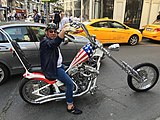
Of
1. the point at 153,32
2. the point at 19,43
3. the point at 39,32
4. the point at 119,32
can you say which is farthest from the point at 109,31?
the point at 19,43

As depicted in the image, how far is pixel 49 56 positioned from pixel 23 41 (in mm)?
1681

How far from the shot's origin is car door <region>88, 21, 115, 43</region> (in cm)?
789

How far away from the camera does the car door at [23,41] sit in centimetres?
395

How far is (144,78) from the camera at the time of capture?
3549mm

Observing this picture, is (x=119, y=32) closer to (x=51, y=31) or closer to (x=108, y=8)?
(x=108, y=8)

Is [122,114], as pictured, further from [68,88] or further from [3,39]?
[3,39]

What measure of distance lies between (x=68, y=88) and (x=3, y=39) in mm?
2021

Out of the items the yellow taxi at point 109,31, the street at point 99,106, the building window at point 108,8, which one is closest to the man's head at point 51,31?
the street at point 99,106

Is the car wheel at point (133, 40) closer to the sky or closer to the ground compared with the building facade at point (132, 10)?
closer to the ground

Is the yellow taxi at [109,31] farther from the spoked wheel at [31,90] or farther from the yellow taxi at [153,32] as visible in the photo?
the spoked wheel at [31,90]

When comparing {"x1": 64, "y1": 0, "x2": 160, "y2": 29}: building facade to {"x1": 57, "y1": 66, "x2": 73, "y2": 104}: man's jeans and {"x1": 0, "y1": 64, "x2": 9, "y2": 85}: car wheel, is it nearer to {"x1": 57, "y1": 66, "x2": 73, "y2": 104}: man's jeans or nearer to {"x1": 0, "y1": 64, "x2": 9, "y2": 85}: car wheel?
{"x1": 0, "y1": 64, "x2": 9, "y2": 85}: car wheel

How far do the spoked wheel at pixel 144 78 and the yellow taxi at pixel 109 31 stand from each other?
4.59m

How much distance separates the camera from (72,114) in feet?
9.64

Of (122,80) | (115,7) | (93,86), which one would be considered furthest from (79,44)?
(115,7)
